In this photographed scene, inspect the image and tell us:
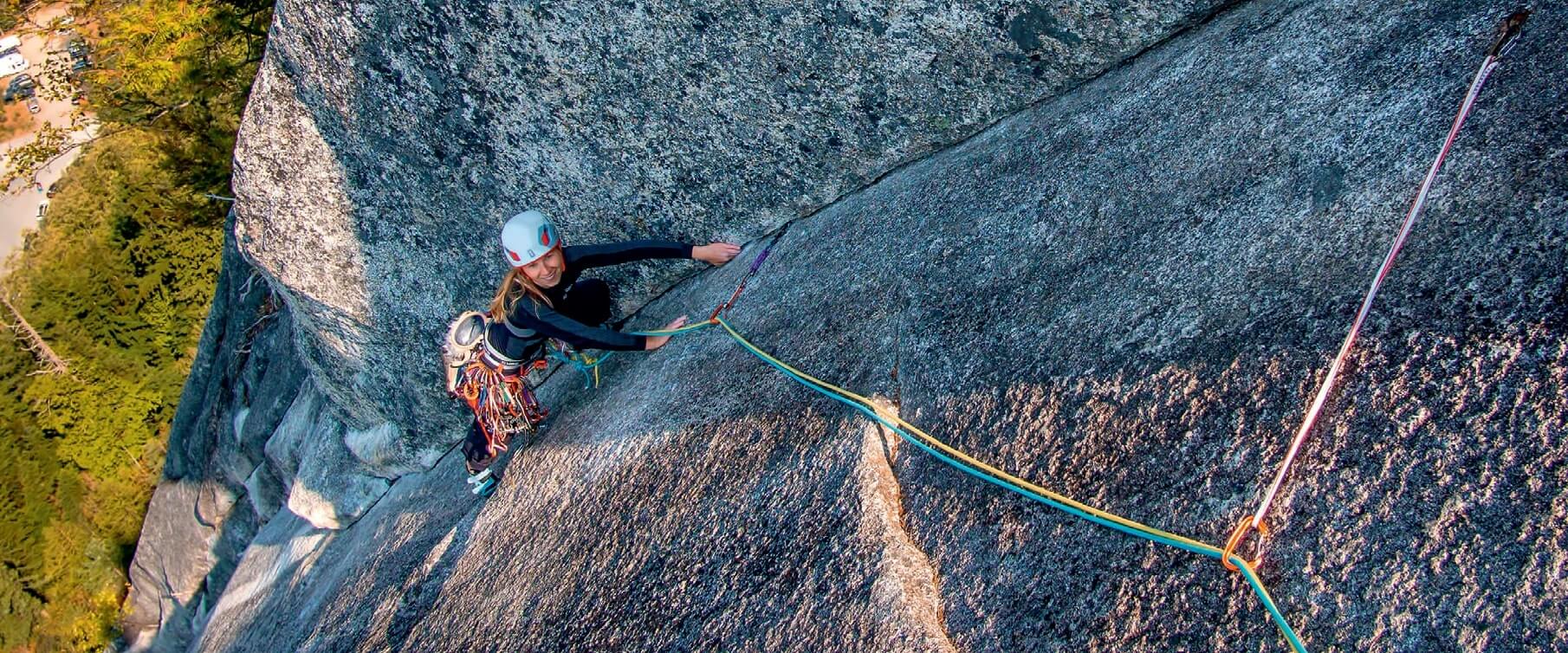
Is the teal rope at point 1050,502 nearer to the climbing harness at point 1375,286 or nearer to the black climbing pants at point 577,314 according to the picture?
the climbing harness at point 1375,286

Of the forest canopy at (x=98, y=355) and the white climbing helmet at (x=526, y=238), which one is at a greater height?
the white climbing helmet at (x=526, y=238)

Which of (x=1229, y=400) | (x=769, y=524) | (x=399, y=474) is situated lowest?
(x=399, y=474)

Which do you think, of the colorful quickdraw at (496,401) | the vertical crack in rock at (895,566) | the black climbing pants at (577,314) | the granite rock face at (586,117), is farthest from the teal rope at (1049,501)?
the colorful quickdraw at (496,401)

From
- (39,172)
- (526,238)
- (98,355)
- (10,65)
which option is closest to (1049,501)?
(526,238)

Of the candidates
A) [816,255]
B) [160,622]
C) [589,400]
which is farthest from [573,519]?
[160,622]

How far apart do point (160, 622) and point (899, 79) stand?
11.6m

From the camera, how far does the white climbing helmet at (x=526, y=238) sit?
438 centimetres

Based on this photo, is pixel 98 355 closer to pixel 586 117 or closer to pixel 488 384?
pixel 488 384

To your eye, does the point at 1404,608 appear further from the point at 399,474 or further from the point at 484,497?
the point at 399,474

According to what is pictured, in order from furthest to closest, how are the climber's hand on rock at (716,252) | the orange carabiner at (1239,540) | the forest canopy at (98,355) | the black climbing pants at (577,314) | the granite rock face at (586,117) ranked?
the forest canopy at (98,355) < the black climbing pants at (577,314) < the climber's hand on rock at (716,252) < the granite rock face at (586,117) < the orange carabiner at (1239,540)

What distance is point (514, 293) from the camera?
4.62 m

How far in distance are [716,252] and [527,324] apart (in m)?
1.02

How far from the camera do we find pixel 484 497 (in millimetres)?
4828

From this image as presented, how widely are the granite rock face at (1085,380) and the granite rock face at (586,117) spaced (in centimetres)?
4
